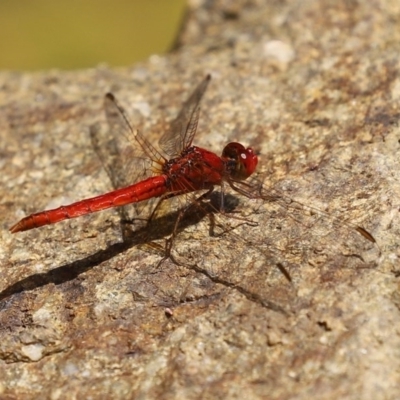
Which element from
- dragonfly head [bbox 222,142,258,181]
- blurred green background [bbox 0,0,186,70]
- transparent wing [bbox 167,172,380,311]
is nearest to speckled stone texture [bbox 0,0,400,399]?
transparent wing [bbox 167,172,380,311]

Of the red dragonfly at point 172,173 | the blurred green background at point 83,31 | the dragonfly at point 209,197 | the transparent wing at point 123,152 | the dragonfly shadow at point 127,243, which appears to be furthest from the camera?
the blurred green background at point 83,31

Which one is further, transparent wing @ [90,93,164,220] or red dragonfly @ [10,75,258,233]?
transparent wing @ [90,93,164,220]

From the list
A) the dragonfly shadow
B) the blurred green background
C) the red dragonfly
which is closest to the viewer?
the dragonfly shadow

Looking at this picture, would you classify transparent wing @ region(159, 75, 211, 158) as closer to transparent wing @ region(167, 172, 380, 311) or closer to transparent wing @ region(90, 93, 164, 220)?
transparent wing @ region(90, 93, 164, 220)

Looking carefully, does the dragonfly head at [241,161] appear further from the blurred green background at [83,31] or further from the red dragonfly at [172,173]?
the blurred green background at [83,31]

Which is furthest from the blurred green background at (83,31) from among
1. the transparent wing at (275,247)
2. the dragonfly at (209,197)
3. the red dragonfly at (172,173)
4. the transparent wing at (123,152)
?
the transparent wing at (275,247)

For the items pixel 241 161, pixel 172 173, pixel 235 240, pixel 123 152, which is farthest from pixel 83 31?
pixel 235 240
